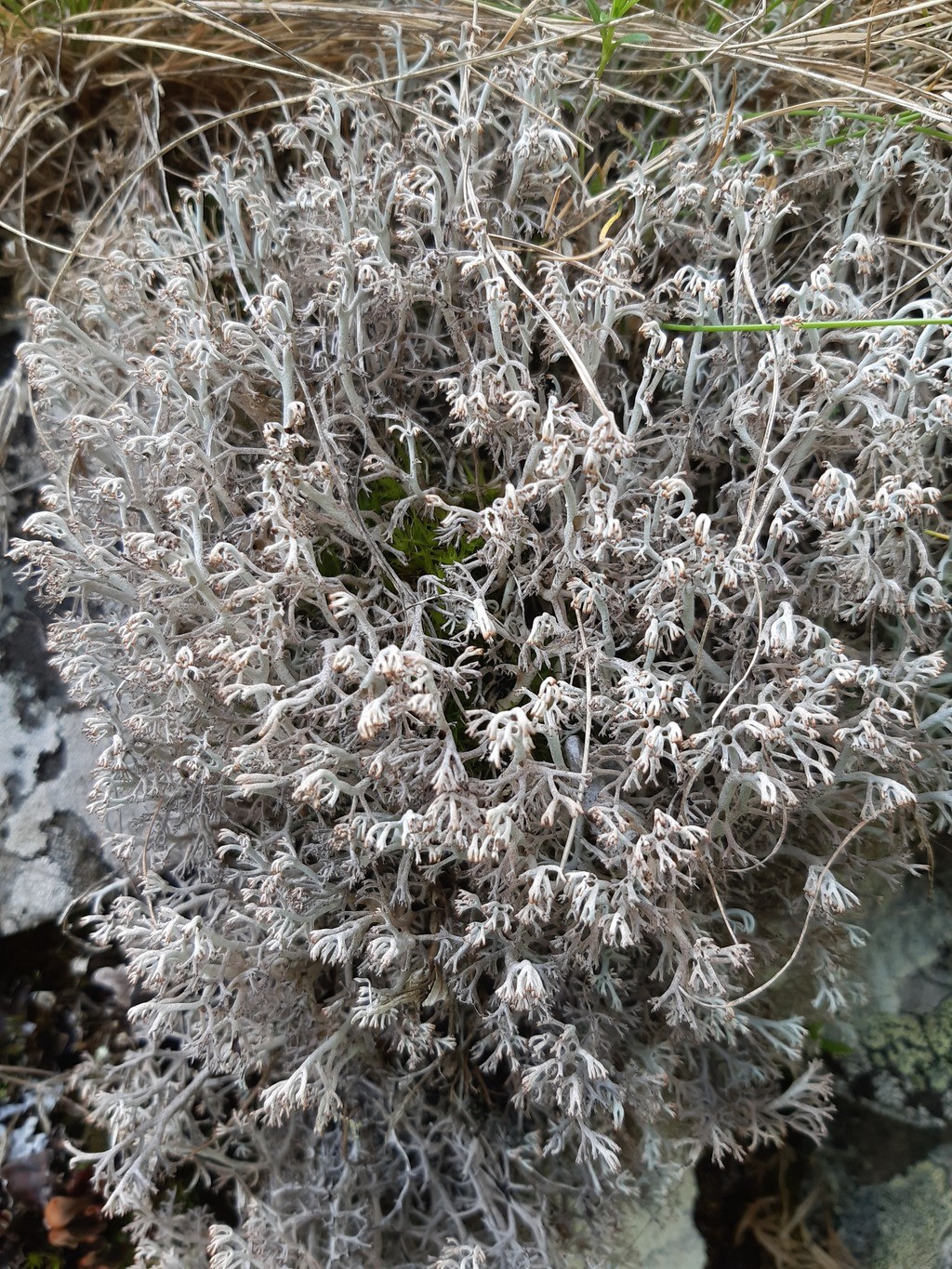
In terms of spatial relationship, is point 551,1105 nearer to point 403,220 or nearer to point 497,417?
point 497,417

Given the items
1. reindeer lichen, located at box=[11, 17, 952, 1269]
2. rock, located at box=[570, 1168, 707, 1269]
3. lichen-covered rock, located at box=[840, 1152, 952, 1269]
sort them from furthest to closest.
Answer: lichen-covered rock, located at box=[840, 1152, 952, 1269] < rock, located at box=[570, 1168, 707, 1269] < reindeer lichen, located at box=[11, 17, 952, 1269]

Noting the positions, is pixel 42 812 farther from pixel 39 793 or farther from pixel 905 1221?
pixel 905 1221

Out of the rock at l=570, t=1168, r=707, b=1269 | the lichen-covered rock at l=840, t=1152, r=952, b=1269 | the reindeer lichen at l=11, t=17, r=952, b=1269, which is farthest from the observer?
the lichen-covered rock at l=840, t=1152, r=952, b=1269

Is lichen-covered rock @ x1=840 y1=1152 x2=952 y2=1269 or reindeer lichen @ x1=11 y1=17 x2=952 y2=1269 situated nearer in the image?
reindeer lichen @ x1=11 y1=17 x2=952 y2=1269

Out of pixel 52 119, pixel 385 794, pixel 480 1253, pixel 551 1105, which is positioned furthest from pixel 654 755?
pixel 52 119

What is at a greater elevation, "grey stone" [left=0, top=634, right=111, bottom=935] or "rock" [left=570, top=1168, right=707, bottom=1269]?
"grey stone" [left=0, top=634, right=111, bottom=935]

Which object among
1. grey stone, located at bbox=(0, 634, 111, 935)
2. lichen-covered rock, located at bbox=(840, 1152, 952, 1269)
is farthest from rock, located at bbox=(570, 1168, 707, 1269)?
grey stone, located at bbox=(0, 634, 111, 935)

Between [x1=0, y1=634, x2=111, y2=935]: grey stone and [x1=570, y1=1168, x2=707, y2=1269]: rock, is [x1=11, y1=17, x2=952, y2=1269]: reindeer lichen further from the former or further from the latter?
[x1=0, y1=634, x2=111, y2=935]: grey stone

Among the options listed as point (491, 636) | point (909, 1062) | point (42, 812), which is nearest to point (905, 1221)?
point (909, 1062)

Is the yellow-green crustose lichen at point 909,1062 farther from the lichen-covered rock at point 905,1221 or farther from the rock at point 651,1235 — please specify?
the rock at point 651,1235

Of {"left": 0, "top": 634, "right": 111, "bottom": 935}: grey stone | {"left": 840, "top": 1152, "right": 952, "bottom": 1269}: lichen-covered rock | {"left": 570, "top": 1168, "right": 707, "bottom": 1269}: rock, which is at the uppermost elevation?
{"left": 0, "top": 634, "right": 111, "bottom": 935}: grey stone

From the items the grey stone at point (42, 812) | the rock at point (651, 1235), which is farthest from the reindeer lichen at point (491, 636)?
the grey stone at point (42, 812)
